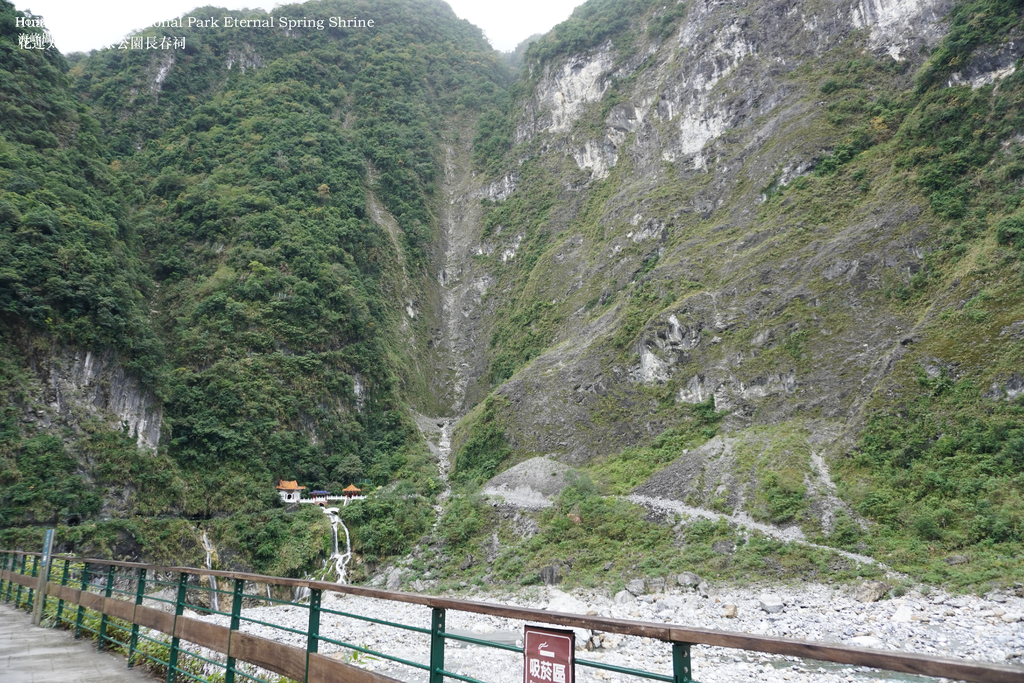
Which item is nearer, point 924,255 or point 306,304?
point 924,255

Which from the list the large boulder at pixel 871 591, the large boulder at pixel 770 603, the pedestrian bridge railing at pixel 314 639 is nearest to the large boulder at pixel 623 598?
the large boulder at pixel 770 603

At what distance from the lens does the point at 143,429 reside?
3669 centimetres

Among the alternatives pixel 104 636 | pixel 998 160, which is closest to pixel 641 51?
pixel 998 160

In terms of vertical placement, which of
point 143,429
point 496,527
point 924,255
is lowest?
point 496,527

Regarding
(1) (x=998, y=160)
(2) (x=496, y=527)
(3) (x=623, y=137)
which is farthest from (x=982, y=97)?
(2) (x=496, y=527)

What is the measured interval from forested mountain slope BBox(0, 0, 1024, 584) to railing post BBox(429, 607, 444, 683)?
22117 mm

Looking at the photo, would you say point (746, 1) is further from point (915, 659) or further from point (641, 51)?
point (915, 659)

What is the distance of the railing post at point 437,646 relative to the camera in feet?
11.0

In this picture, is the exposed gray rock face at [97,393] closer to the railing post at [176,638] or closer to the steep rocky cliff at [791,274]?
the steep rocky cliff at [791,274]

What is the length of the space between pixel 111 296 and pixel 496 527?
3057 centimetres

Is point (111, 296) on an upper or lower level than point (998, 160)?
lower

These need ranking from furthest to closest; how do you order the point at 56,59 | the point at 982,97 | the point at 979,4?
the point at 56,59
the point at 979,4
the point at 982,97

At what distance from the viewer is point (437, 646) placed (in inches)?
137

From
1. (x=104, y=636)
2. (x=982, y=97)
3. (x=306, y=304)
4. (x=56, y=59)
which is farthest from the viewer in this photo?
(x=56, y=59)
